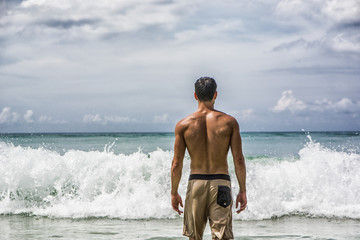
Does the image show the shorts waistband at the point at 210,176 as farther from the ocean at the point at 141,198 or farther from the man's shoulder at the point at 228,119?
the ocean at the point at 141,198

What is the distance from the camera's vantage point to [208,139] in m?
3.78

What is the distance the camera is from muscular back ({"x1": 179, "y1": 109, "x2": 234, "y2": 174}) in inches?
148

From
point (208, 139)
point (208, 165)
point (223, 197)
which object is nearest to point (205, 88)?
point (208, 139)

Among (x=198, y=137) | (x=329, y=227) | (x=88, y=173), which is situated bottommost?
(x=329, y=227)

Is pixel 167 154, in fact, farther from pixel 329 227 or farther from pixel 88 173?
pixel 329 227

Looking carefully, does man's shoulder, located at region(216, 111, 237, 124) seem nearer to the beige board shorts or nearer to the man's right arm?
the man's right arm

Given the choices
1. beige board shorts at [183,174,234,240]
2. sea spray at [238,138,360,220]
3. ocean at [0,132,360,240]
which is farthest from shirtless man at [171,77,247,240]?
sea spray at [238,138,360,220]

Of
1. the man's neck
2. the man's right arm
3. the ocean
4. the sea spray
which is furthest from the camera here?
the sea spray

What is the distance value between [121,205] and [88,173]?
180 cm

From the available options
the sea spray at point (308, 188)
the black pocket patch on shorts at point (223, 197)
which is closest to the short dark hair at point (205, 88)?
the black pocket patch on shorts at point (223, 197)

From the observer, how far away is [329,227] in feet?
24.7

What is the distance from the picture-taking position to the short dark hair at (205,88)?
380cm

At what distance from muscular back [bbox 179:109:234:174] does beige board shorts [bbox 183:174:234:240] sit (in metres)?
0.08

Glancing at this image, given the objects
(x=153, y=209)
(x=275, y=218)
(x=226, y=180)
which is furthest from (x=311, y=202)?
(x=226, y=180)
